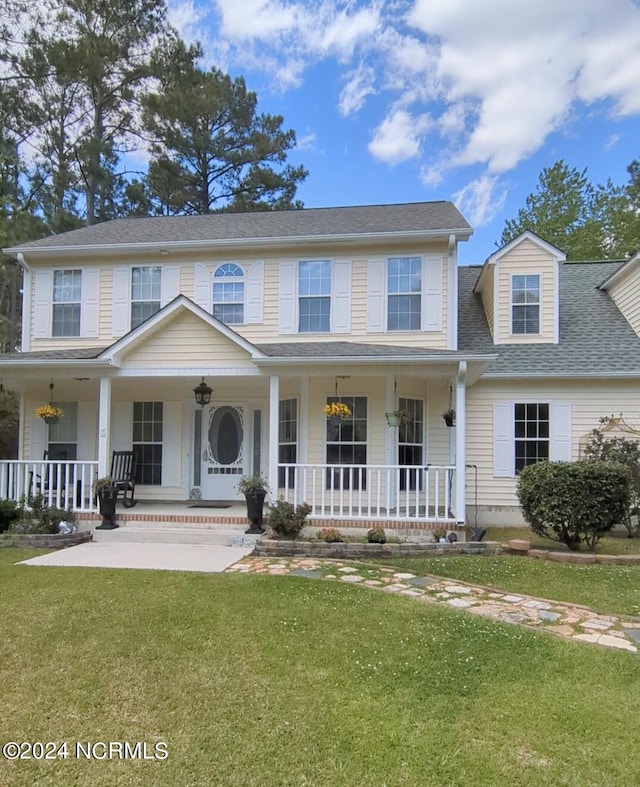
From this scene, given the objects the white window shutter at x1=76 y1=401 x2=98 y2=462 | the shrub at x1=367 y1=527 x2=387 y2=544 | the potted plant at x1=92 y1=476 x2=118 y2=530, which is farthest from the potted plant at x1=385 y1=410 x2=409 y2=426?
the white window shutter at x1=76 y1=401 x2=98 y2=462

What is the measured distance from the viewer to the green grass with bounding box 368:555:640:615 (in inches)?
220

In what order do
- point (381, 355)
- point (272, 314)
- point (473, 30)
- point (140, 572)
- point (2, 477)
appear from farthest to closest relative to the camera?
point (473, 30) < point (272, 314) < point (2, 477) < point (381, 355) < point (140, 572)

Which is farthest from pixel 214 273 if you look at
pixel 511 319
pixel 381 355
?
pixel 511 319

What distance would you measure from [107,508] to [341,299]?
5.60 metres

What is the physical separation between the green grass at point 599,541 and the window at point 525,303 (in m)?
4.06

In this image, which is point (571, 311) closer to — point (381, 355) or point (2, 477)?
point (381, 355)

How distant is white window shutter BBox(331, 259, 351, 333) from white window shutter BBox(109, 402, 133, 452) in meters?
4.62

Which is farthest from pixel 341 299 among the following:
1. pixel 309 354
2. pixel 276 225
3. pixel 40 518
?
pixel 40 518

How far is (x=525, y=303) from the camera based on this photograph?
36.7 feet

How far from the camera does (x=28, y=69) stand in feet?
63.7

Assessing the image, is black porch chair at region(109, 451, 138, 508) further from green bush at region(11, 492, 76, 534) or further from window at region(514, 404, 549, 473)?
window at region(514, 404, 549, 473)

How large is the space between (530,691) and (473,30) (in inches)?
513

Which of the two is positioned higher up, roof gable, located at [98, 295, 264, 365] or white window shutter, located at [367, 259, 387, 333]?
white window shutter, located at [367, 259, 387, 333]

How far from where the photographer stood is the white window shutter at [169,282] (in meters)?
10.9
